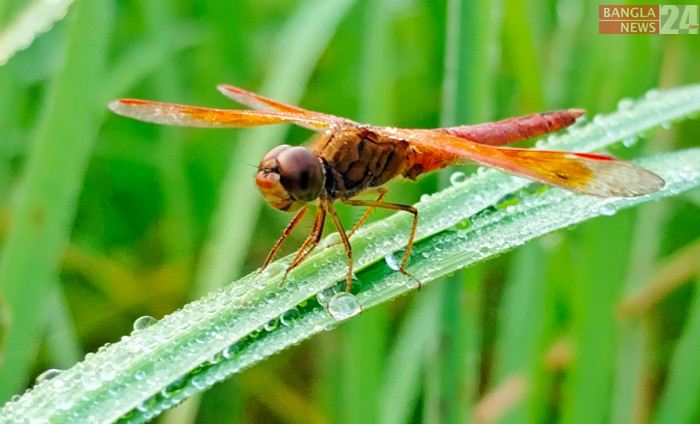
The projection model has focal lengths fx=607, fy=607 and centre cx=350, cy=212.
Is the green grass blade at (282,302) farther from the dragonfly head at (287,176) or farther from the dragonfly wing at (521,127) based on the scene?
the dragonfly wing at (521,127)

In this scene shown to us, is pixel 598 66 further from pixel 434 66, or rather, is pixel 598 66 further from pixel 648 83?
pixel 434 66

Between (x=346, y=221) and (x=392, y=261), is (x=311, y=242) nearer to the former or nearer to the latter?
(x=392, y=261)

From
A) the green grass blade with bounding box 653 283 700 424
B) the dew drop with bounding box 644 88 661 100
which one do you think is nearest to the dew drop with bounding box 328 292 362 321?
the green grass blade with bounding box 653 283 700 424

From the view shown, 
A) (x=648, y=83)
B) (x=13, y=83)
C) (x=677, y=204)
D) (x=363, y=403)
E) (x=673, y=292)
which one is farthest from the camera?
(x=677, y=204)

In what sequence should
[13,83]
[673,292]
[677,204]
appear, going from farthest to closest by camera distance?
[677,204] → [673,292] → [13,83]

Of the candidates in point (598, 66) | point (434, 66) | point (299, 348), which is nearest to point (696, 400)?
point (598, 66)

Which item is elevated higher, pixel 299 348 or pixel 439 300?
pixel 439 300

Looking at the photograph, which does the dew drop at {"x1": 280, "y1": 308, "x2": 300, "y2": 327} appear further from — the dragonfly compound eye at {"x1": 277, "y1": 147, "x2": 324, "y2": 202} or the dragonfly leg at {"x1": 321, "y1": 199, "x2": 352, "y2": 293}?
the dragonfly compound eye at {"x1": 277, "y1": 147, "x2": 324, "y2": 202}
